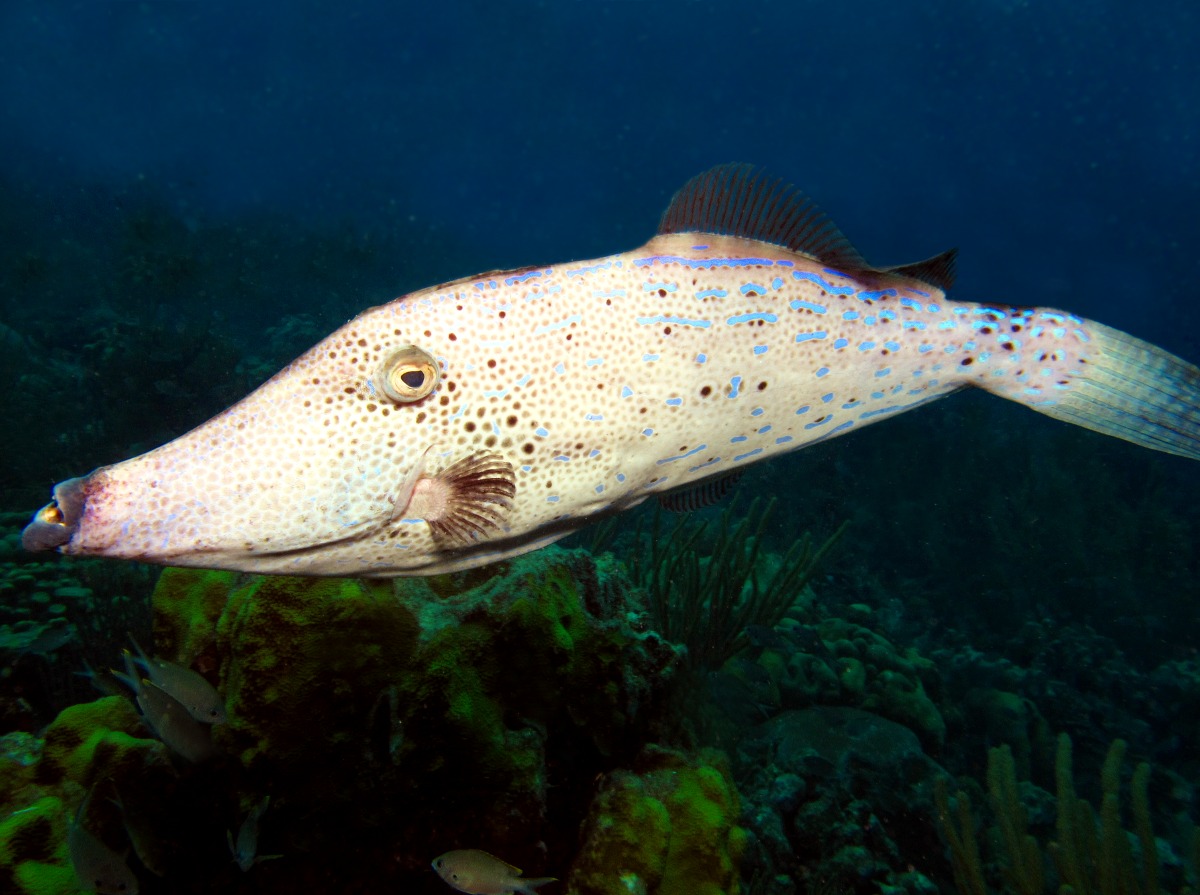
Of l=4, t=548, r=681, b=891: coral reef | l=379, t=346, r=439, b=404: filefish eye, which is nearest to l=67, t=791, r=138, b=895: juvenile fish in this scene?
l=4, t=548, r=681, b=891: coral reef

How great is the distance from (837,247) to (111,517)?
202 cm

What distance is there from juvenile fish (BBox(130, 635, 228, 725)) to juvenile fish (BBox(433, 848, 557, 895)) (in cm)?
110

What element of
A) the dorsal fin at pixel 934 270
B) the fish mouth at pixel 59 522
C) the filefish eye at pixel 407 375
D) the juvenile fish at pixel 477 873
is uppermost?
the dorsal fin at pixel 934 270

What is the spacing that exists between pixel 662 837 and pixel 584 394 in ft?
6.89

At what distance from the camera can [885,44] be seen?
202ft

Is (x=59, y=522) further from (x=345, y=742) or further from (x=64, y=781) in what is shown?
(x=64, y=781)

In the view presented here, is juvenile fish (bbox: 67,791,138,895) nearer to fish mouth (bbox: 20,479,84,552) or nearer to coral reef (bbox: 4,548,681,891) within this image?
coral reef (bbox: 4,548,681,891)

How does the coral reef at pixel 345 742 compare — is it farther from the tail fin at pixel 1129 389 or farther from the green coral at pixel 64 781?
the tail fin at pixel 1129 389

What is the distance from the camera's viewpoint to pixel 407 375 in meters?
1.43

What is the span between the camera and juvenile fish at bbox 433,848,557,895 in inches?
87.4

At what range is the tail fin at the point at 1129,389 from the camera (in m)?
1.81

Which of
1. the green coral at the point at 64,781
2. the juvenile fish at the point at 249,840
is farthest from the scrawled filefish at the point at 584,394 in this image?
the green coral at the point at 64,781

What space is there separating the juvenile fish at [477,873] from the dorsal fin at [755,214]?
2425mm

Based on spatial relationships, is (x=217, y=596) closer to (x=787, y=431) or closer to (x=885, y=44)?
(x=787, y=431)
